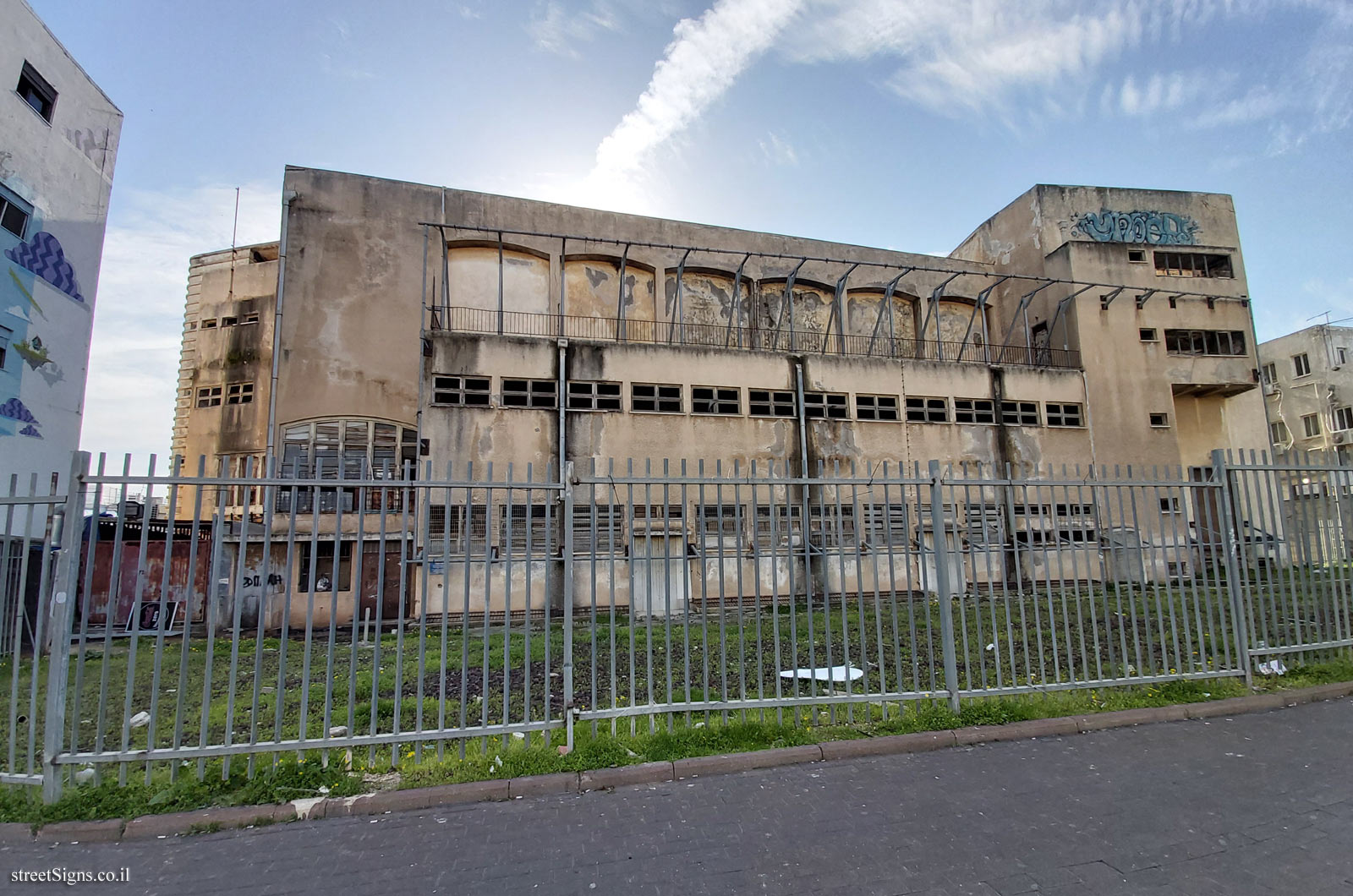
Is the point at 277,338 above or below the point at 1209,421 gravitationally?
above

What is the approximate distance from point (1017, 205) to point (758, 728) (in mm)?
26722

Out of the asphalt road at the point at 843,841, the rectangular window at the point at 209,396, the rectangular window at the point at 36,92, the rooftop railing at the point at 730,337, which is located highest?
the rectangular window at the point at 36,92

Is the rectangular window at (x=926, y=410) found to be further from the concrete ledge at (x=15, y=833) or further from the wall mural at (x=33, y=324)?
the wall mural at (x=33, y=324)

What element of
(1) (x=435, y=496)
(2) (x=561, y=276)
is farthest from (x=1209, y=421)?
(1) (x=435, y=496)

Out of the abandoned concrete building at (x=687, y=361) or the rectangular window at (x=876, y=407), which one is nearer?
the abandoned concrete building at (x=687, y=361)

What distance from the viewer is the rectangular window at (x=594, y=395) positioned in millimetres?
17922

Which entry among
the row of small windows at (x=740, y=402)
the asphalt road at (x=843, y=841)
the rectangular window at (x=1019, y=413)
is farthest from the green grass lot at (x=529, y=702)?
the rectangular window at (x=1019, y=413)

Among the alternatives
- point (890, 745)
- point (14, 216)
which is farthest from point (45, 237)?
point (890, 745)

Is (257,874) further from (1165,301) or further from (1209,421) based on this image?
(1209,421)

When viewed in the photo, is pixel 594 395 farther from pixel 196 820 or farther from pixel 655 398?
pixel 196 820

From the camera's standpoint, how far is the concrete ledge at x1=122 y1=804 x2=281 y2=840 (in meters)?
3.96

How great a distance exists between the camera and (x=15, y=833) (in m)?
3.96

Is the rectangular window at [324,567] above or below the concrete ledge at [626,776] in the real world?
above

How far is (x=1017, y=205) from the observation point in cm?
2567
